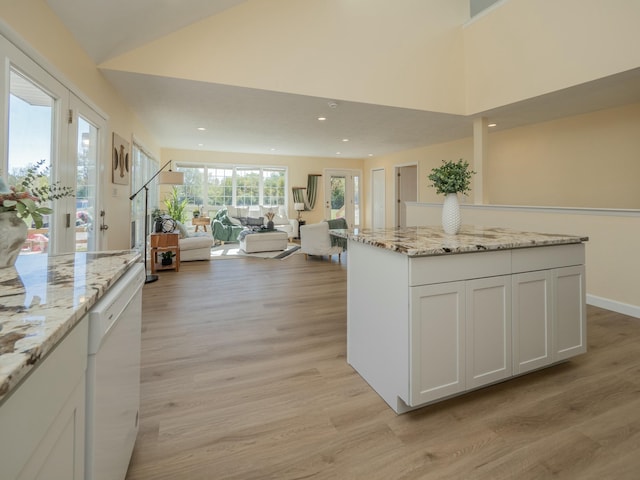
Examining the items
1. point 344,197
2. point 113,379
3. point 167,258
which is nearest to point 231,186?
point 344,197

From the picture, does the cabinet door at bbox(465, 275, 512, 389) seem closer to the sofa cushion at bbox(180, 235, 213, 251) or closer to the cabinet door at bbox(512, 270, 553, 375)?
the cabinet door at bbox(512, 270, 553, 375)

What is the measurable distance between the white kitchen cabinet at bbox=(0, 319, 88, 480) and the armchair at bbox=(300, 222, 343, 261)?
4.92m

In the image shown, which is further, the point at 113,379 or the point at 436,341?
the point at 436,341

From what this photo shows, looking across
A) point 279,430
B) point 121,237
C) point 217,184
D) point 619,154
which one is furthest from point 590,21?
point 217,184

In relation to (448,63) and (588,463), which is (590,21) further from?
(588,463)

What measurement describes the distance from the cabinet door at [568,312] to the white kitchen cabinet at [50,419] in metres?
2.31

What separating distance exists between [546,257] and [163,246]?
4.83 metres

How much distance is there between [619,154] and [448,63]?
2.64 m

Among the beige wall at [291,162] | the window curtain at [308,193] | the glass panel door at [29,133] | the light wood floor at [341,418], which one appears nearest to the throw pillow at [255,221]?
the beige wall at [291,162]

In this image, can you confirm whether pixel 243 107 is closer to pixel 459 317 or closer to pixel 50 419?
pixel 459 317

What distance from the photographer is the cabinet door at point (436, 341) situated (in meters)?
1.55

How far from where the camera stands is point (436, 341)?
1.60 meters

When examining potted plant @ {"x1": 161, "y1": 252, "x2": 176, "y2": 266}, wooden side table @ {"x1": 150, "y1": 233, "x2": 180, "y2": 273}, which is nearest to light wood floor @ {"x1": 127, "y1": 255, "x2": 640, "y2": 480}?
wooden side table @ {"x1": 150, "y1": 233, "x2": 180, "y2": 273}

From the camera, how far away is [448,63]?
15.1ft
